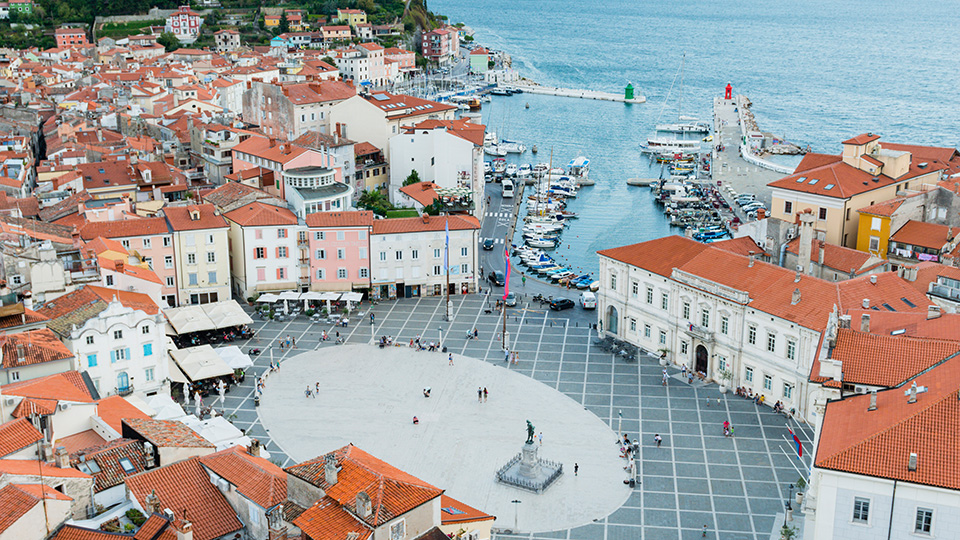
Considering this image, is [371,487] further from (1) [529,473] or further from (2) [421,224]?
(2) [421,224]

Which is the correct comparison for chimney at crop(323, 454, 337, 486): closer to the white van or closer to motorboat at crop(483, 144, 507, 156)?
the white van

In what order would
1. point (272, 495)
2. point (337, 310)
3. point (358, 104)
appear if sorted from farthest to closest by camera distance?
point (358, 104) < point (337, 310) < point (272, 495)

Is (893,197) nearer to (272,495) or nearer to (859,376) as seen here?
(859,376)

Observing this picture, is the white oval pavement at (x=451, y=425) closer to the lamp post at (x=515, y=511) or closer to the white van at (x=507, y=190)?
the lamp post at (x=515, y=511)

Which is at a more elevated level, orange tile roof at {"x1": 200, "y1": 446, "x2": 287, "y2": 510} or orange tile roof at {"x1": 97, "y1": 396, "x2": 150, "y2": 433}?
orange tile roof at {"x1": 200, "y1": 446, "x2": 287, "y2": 510}

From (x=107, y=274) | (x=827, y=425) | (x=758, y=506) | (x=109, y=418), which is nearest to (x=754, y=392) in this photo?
(x=758, y=506)

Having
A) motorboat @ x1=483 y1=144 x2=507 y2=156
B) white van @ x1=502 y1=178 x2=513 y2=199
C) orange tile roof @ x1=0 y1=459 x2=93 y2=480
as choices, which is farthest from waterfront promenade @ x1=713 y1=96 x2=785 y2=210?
orange tile roof @ x1=0 y1=459 x2=93 y2=480
